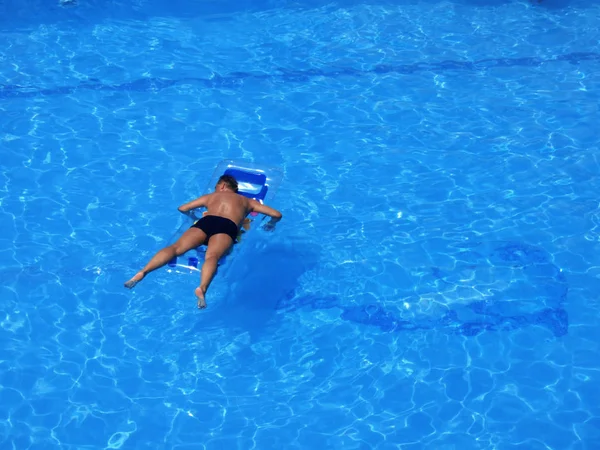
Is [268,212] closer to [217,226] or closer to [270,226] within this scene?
[270,226]

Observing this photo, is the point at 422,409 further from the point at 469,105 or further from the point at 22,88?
the point at 22,88

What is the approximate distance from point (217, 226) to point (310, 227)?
56.2 inches

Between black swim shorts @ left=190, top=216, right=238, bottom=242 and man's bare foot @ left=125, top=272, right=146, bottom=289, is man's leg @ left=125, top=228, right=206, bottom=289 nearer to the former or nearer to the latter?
black swim shorts @ left=190, top=216, right=238, bottom=242

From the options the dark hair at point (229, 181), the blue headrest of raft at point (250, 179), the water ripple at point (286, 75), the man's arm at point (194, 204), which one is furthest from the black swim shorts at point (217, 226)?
the water ripple at point (286, 75)

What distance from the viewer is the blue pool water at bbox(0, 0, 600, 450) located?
20.0ft

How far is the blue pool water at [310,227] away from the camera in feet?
20.0

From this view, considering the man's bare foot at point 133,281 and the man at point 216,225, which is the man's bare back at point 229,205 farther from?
the man's bare foot at point 133,281

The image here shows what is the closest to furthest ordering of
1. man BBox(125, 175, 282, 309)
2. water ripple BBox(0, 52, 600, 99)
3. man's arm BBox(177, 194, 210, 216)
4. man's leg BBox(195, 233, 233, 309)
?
man's leg BBox(195, 233, 233, 309) < man BBox(125, 175, 282, 309) < man's arm BBox(177, 194, 210, 216) < water ripple BBox(0, 52, 600, 99)

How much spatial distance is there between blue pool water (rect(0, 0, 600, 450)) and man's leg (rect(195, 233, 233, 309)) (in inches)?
7.1

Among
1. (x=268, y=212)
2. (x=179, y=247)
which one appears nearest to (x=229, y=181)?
(x=268, y=212)

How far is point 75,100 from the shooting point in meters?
9.12

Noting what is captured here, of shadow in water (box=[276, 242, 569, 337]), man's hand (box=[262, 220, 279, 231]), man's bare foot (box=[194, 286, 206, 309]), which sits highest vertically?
man's bare foot (box=[194, 286, 206, 309])

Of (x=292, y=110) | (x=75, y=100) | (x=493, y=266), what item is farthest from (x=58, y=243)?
(x=493, y=266)

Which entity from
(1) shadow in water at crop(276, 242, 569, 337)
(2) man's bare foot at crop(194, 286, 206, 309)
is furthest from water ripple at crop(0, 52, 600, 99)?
(2) man's bare foot at crop(194, 286, 206, 309)
